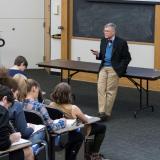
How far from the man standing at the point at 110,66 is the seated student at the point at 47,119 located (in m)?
2.28

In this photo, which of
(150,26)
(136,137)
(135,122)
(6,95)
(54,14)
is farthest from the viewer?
(54,14)

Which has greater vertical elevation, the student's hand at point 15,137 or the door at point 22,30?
the door at point 22,30

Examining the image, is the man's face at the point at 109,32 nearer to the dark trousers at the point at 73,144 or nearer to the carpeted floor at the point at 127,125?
the carpeted floor at the point at 127,125

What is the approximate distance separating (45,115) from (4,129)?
2.52 feet

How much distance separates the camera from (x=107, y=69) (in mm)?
6664

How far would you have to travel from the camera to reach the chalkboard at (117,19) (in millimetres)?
8688

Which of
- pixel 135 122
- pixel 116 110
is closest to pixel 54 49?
pixel 116 110

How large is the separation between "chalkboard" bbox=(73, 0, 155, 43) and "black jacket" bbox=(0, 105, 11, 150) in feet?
18.5

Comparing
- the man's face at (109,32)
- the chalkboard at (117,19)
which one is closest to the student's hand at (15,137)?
the man's face at (109,32)

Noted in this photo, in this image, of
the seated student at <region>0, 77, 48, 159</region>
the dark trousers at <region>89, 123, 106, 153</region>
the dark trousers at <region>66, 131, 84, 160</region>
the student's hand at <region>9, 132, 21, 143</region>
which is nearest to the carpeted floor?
the dark trousers at <region>89, 123, 106, 153</region>

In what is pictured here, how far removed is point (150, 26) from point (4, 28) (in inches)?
136

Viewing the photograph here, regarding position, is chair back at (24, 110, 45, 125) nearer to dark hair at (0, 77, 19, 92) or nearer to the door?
dark hair at (0, 77, 19, 92)

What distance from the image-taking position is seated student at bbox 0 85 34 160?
339 cm

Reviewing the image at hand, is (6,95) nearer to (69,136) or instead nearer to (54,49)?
(69,136)
